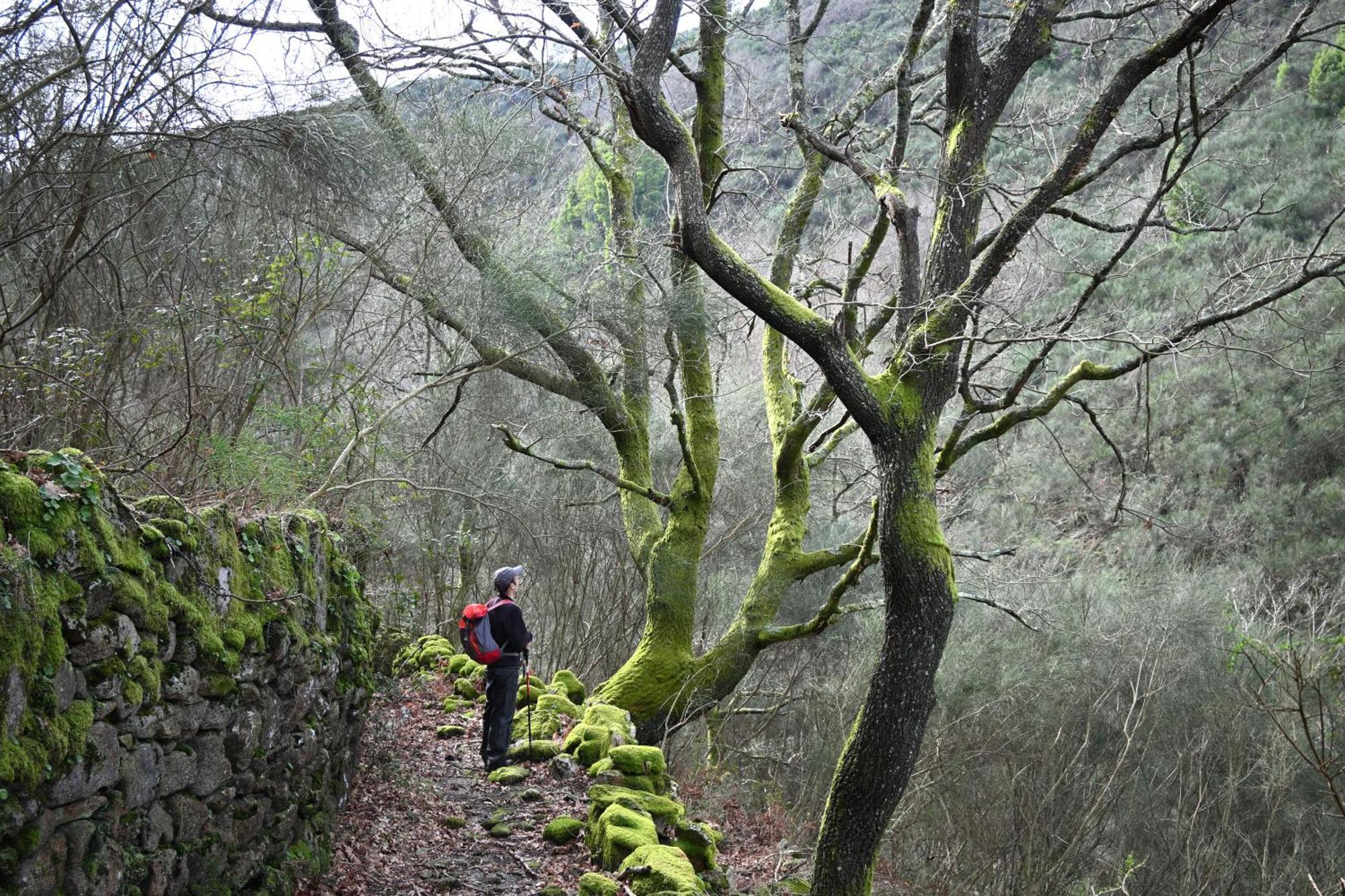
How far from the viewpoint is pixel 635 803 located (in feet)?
20.9

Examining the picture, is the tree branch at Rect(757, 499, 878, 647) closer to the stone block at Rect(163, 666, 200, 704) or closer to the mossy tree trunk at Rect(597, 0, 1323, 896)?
the mossy tree trunk at Rect(597, 0, 1323, 896)

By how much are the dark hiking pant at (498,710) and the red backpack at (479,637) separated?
0.15 m

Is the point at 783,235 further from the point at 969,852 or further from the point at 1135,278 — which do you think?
the point at 1135,278

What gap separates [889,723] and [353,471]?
5.82 m

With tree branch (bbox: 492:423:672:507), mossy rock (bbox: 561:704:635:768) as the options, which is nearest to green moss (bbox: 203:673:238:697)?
mossy rock (bbox: 561:704:635:768)

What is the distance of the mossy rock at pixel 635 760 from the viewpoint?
7.11 metres

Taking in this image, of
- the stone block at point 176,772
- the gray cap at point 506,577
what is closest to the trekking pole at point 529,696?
the gray cap at point 506,577

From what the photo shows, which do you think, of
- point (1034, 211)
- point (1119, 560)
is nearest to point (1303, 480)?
point (1119, 560)

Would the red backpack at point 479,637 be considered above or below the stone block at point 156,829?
above

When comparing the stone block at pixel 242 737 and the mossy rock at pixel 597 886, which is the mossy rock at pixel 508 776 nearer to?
the mossy rock at pixel 597 886

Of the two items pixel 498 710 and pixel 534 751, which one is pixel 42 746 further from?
pixel 534 751

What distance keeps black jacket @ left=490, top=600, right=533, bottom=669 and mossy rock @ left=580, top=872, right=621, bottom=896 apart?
2.62m

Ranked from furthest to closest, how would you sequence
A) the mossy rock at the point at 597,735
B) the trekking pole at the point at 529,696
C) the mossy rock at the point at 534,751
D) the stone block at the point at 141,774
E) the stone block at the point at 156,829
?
the mossy rock at the point at 534,751, the trekking pole at the point at 529,696, the mossy rock at the point at 597,735, the stone block at the point at 156,829, the stone block at the point at 141,774

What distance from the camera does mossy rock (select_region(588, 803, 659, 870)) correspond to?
18.5 ft
